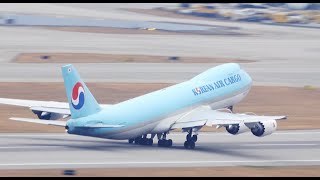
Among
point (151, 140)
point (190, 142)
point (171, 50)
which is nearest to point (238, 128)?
point (190, 142)

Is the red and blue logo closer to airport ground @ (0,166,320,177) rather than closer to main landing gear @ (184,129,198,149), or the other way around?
airport ground @ (0,166,320,177)

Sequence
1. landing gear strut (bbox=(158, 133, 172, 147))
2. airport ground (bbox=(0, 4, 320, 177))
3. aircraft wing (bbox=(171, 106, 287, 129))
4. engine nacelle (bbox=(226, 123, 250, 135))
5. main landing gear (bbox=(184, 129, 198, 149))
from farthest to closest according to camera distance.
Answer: landing gear strut (bbox=(158, 133, 172, 147)) < main landing gear (bbox=(184, 129, 198, 149)) < engine nacelle (bbox=(226, 123, 250, 135)) < aircraft wing (bbox=(171, 106, 287, 129)) < airport ground (bbox=(0, 4, 320, 177))

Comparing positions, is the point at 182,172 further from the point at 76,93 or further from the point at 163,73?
the point at 163,73

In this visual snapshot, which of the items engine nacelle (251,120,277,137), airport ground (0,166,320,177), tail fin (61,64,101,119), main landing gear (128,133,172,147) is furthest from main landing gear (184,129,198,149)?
airport ground (0,166,320,177)

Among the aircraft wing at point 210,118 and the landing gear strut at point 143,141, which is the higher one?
the aircraft wing at point 210,118

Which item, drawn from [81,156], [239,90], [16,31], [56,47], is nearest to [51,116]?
[81,156]

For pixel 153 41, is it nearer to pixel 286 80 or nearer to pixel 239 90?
pixel 286 80

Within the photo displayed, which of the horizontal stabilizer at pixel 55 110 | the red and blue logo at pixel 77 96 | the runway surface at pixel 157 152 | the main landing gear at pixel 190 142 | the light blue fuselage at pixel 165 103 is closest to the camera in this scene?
the runway surface at pixel 157 152

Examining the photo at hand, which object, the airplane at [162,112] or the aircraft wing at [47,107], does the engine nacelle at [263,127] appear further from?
the aircraft wing at [47,107]

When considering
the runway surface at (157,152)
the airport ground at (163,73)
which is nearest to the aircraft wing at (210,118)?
the runway surface at (157,152)
